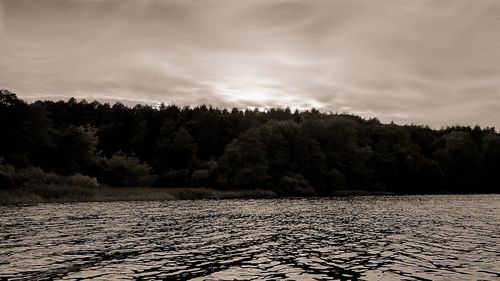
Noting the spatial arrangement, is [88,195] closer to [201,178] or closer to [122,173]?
[122,173]

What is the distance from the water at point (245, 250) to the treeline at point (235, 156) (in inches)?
2011

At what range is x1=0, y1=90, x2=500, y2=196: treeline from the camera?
11744 centimetres

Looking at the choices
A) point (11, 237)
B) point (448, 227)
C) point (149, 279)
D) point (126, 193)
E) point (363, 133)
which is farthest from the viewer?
point (363, 133)

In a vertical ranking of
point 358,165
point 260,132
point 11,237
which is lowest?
point 11,237

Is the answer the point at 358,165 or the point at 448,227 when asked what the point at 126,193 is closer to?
the point at 448,227

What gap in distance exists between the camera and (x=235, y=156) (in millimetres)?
141125

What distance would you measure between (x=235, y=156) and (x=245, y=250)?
11270 cm

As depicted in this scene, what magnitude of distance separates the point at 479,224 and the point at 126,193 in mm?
66863

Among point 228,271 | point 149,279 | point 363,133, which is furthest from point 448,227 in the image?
point 363,133

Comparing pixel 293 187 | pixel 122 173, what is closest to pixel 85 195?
pixel 122 173

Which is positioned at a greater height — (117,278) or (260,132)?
(260,132)

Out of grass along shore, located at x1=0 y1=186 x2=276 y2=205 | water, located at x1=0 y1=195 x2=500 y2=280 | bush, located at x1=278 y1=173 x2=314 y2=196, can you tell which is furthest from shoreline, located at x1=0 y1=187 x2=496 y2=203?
water, located at x1=0 y1=195 x2=500 y2=280

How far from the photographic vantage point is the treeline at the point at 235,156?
4624 inches

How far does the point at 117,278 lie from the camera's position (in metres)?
20.0
